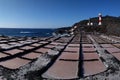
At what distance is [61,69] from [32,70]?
0.31 metres

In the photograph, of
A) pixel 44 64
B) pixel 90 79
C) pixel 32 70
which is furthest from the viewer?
pixel 44 64

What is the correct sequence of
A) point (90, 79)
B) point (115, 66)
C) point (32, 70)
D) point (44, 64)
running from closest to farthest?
1. point (90, 79)
2. point (32, 70)
3. point (115, 66)
4. point (44, 64)

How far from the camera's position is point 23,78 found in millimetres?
1550

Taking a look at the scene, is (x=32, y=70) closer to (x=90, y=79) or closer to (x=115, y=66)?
(x=90, y=79)

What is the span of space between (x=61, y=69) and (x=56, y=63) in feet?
0.86

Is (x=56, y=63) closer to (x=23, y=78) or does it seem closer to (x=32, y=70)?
(x=32, y=70)

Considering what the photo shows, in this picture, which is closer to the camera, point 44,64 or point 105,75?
point 105,75

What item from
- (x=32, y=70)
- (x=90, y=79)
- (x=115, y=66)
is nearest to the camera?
(x=90, y=79)

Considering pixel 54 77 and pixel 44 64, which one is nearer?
pixel 54 77

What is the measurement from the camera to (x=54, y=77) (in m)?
1.62

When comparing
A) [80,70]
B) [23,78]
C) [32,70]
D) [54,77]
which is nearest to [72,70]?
[80,70]

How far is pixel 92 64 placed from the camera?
6.92ft

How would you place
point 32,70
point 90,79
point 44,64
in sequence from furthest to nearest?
point 44,64, point 32,70, point 90,79

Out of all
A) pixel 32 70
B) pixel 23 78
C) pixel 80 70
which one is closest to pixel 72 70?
pixel 80 70
